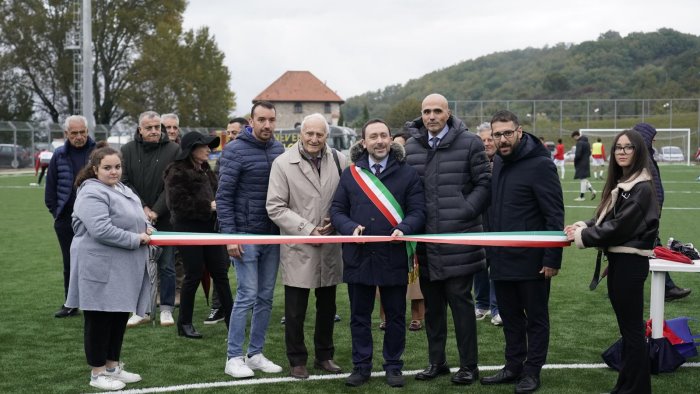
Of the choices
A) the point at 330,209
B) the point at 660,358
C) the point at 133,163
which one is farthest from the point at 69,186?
the point at 660,358

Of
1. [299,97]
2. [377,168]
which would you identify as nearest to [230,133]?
[377,168]

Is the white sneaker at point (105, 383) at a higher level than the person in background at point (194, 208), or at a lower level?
Result: lower

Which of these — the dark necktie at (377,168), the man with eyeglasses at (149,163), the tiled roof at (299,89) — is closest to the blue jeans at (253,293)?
the dark necktie at (377,168)

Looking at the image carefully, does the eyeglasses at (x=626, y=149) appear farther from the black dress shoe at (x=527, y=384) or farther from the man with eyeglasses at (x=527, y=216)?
the black dress shoe at (x=527, y=384)

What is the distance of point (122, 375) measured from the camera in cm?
608

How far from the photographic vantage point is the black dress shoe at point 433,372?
19.9 feet

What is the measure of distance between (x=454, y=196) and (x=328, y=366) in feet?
5.52

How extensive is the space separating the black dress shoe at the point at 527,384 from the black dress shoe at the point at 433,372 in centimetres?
63

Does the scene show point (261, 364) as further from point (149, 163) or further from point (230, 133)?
point (230, 133)

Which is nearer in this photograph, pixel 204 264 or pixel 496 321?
pixel 204 264

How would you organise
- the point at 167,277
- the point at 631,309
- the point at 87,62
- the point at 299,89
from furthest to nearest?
1. the point at 299,89
2. the point at 87,62
3. the point at 167,277
4. the point at 631,309

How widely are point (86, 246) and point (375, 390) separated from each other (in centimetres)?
226

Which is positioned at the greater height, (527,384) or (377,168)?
(377,168)

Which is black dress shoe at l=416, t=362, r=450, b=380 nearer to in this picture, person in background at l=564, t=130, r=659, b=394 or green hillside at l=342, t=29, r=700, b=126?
person in background at l=564, t=130, r=659, b=394
